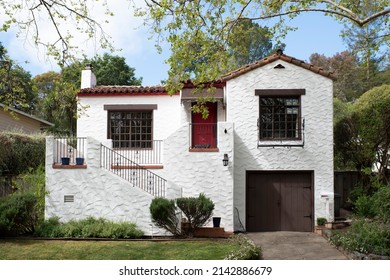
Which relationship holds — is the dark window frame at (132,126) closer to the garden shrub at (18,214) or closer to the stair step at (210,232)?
the garden shrub at (18,214)

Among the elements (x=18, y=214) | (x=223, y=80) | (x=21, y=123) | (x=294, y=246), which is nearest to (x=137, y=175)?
(x=18, y=214)

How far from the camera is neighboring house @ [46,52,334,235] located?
1159 centimetres

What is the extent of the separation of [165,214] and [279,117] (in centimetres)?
505

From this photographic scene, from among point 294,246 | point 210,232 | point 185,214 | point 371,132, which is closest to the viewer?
point 294,246

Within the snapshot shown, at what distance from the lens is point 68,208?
456 inches

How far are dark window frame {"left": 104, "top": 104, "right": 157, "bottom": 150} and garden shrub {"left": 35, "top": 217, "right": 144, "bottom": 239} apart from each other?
4.22m

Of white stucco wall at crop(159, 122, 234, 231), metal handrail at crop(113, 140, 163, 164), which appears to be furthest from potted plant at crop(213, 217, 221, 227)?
metal handrail at crop(113, 140, 163, 164)

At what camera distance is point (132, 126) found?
14906 millimetres

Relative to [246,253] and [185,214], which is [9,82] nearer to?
[185,214]

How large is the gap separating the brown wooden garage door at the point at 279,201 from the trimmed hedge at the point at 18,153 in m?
8.74

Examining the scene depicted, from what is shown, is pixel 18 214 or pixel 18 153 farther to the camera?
pixel 18 153
